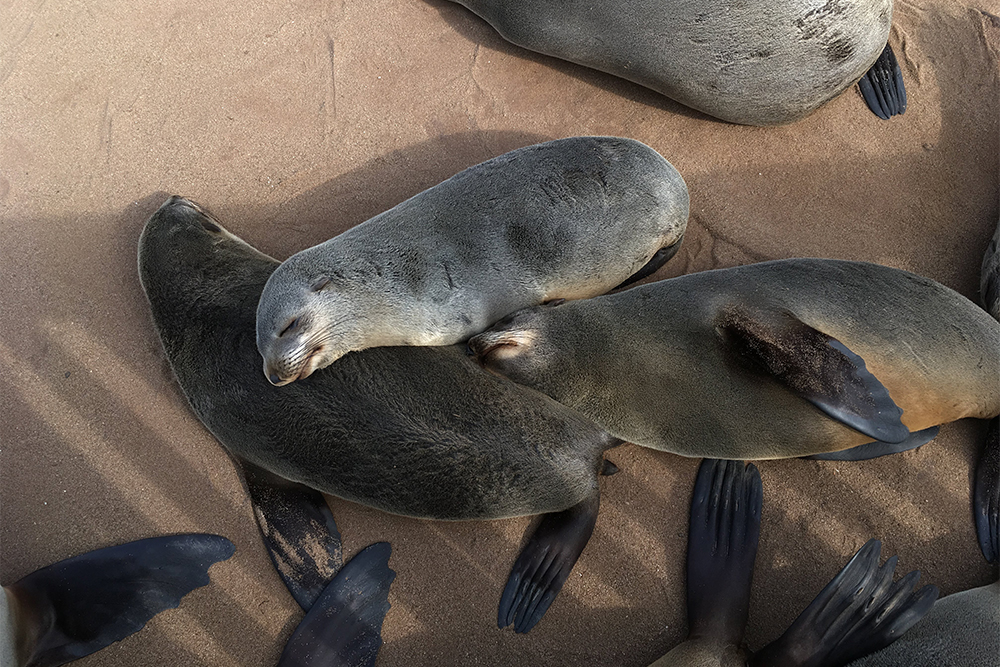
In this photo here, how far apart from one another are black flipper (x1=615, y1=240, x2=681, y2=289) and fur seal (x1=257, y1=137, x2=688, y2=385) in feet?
0.50

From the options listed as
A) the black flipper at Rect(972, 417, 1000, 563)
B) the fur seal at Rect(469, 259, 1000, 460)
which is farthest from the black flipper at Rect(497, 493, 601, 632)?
the black flipper at Rect(972, 417, 1000, 563)

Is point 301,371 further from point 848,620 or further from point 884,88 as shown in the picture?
point 884,88

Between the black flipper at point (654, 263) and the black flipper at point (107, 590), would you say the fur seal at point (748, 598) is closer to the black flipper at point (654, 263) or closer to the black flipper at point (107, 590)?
the black flipper at point (654, 263)

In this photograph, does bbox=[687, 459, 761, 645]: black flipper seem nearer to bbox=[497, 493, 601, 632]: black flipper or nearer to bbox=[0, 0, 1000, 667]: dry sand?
bbox=[0, 0, 1000, 667]: dry sand

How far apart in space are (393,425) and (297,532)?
81 centimetres

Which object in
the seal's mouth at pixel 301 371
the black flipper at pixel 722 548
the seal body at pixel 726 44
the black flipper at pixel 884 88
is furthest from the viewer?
the black flipper at pixel 884 88

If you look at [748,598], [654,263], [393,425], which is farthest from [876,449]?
[393,425]

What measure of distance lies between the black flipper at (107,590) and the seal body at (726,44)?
3.21 meters

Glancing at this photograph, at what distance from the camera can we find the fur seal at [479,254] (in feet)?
10.7

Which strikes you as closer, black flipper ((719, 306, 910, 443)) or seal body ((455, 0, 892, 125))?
black flipper ((719, 306, 910, 443))

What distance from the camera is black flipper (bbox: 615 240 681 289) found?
3.58 m

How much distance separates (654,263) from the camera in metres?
3.61

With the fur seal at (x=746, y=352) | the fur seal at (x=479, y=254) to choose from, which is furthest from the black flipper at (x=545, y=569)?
the fur seal at (x=479, y=254)

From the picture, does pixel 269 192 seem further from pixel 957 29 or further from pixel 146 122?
pixel 957 29
